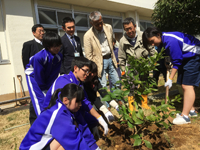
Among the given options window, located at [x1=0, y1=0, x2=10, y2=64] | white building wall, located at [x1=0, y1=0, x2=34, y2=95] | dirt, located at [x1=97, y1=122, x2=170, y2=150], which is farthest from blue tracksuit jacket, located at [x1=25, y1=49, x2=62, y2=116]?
window, located at [x1=0, y1=0, x2=10, y2=64]

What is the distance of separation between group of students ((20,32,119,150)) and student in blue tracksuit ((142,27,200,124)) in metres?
0.94

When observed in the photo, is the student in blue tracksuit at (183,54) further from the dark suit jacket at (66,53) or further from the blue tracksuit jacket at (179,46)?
the dark suit jacket at (66,53)

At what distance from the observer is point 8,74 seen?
5309 mm

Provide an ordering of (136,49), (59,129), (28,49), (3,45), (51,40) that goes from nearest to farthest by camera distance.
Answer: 1. (59,129)
2. (51,40)
3. (28,49)
4. (136,49)
5. (3,45)

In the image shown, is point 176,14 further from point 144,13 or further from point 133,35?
point 144,13

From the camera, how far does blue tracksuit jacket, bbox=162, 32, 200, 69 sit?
2.10m

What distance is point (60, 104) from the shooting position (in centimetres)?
143

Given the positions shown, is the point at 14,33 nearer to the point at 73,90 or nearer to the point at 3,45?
the point at 3,45

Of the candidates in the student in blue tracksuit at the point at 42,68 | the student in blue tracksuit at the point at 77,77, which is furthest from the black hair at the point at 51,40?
the student in blue tracksuit at the point at 77,77

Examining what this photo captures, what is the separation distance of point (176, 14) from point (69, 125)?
390cm

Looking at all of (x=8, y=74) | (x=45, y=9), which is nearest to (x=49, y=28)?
(x=45, y=9)

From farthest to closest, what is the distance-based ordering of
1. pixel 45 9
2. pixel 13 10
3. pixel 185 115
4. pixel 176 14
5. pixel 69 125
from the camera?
pixel 45 9 → pixel 13 10 → pixel 176 14 → pixel 185 115 → pixel 69 125

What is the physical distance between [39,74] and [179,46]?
1.93 meters

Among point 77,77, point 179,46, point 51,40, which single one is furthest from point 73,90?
point 179,46
